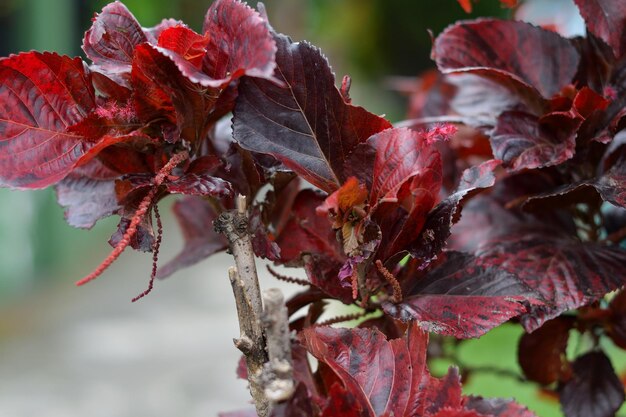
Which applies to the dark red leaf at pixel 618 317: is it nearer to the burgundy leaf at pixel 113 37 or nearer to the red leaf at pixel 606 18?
the red leaf at pixel 606 18

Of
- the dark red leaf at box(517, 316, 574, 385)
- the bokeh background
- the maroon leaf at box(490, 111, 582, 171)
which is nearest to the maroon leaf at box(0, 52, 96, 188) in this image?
the maroon leaf at box(490, 111, 582, 171)

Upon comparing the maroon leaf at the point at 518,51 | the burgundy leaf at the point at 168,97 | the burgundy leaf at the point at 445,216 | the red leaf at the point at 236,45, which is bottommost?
the burgundy leaf at the point at 445,216

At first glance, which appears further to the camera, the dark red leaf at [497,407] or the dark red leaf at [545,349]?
the dark red leaf at [545,349]

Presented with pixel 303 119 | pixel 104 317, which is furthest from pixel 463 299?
pixel 104 317

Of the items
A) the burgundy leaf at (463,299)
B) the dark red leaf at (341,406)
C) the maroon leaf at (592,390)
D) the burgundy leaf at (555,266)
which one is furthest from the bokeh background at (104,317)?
the dark red leaf at (341,406)

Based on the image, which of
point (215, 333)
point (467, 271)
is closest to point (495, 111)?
point (467, 271)

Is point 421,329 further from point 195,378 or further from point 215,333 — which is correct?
→ point 215,333
